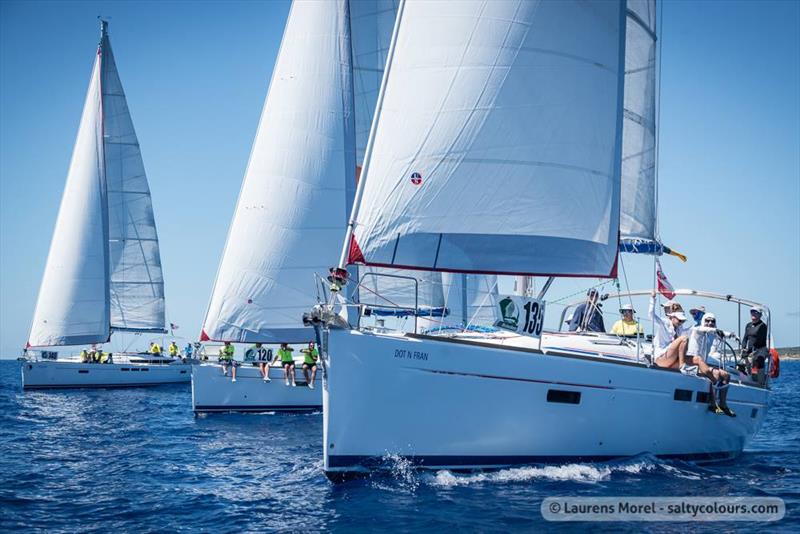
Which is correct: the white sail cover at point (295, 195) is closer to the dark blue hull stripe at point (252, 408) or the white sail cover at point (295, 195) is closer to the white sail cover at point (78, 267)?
the dark blue hull stripe at point (252, 408)

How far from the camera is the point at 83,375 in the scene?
37.6m

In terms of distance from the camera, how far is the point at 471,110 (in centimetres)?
1199

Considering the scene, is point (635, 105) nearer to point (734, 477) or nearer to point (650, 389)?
point (650, 389)

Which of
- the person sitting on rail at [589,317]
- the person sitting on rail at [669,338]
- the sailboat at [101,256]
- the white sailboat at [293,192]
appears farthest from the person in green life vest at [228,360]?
the person sitting on rail at [669,338]

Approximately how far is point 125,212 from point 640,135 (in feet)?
99.7

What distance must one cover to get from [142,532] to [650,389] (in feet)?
27.7

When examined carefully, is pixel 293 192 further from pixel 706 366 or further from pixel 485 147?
pixel 706 366

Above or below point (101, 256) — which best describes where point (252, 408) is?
below

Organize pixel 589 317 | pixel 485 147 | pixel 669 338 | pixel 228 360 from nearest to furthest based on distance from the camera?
pixel 485 147, pixel 669 338, pixel 589 317, pixel 228 360

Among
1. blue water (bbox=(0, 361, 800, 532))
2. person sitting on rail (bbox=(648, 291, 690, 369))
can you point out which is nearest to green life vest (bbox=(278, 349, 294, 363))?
blue water (bbox=(0, 361, 800, 532))

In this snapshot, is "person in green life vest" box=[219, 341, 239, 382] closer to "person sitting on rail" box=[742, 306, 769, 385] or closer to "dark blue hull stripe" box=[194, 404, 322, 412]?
"dark blue hull stripe" box=[194, 404, 322, 412]

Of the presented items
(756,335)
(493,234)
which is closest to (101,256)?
(493,234)

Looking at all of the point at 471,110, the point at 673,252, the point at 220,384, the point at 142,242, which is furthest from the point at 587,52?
the point at 142,242

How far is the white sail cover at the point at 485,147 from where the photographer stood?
11844 mm
